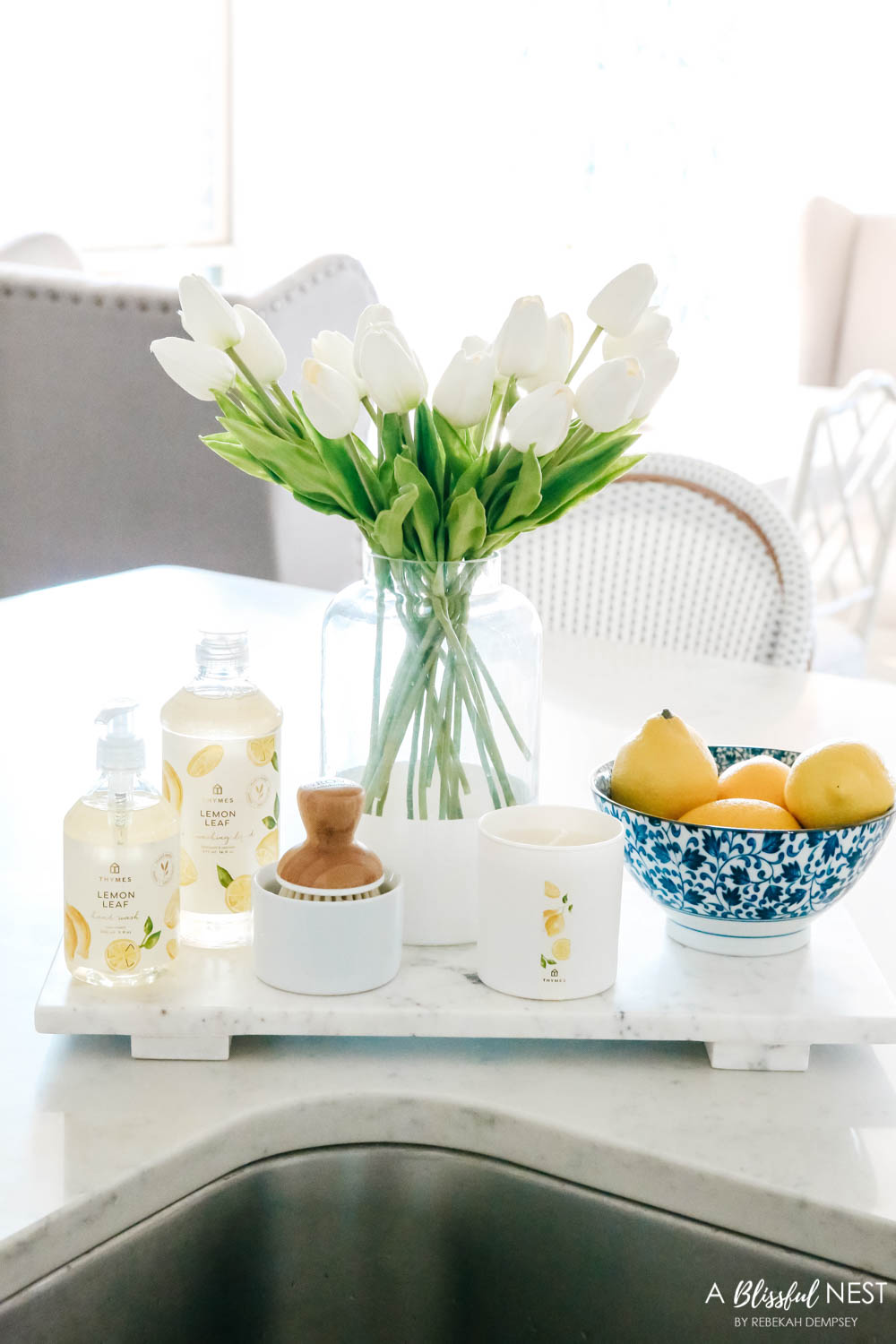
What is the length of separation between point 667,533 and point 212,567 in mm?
873

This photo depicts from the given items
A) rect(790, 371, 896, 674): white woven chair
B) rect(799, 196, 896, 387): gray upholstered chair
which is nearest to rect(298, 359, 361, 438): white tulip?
rect(790, 371, 896, 674): white woven chair

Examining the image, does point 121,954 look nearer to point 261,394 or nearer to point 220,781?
point 220,781

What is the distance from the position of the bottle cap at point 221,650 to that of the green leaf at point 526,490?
0.13 m

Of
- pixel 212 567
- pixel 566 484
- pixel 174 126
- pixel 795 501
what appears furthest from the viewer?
pixel 174 126

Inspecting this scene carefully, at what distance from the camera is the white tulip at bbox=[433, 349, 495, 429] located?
0.58 meters

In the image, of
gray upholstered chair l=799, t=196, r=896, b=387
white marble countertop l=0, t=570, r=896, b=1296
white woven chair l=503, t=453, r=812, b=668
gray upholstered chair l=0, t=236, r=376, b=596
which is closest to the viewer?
white marble countertop l=0, t=570, r=896, b=1296

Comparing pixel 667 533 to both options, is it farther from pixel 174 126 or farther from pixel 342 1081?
pixel 174 126

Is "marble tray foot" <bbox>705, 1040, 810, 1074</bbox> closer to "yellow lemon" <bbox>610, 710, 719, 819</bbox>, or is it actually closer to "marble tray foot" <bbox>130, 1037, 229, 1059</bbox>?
"yellow lemon" <bbox>610, 710, 719, 819</bbox>

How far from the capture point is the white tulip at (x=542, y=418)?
1.89 feet

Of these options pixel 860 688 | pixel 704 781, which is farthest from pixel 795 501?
pixel 704 781

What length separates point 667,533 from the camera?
4.74 feet

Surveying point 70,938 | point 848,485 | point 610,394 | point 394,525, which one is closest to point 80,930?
point 70,938

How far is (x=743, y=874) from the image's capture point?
614 millimetres

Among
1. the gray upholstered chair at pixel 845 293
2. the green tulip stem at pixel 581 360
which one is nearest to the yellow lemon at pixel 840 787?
the green tulip stem at pixel 581 360
